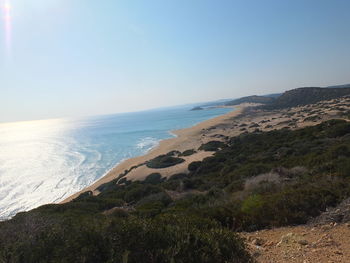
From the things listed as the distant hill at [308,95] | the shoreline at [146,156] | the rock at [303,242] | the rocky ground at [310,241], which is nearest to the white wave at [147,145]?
the shoreline at [146,156]

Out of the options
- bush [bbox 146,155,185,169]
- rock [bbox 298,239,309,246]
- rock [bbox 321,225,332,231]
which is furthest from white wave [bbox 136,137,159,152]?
rock [bbox 298,239,309,246]

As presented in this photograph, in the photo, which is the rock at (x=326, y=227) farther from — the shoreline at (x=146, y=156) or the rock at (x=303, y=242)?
the shoreline at (x=146, y=156)

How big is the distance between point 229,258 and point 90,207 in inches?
399

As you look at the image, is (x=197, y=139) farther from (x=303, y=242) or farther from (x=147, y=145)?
(x=303, y=242)

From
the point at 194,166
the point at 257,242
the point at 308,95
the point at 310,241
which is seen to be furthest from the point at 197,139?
the point at 308,95

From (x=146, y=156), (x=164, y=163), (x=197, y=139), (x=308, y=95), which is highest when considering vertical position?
(x=308, y=95)

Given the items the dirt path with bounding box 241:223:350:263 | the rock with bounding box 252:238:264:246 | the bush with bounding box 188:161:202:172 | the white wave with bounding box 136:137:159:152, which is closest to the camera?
the dirt path with bounding box 241:223:350:263

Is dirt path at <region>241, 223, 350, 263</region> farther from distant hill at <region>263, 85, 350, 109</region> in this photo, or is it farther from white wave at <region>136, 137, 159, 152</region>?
distant hill at <region>263, 85, 350, 109</region>

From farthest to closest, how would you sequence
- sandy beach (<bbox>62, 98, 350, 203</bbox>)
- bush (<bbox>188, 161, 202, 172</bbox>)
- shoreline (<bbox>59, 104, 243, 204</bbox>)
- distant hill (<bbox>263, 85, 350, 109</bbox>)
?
1. distant hill (<bbox>263, 85, 350, 109</bbox>)
2. shoreline (<bbox>59, 104, 243, 204</bbox>)
3. sandy beach (<bbox>62, 98, 350, 203</bbox>)
4. bush (<bbox>188, 161, 202, 172</bbox>)

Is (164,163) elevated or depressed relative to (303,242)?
depressed

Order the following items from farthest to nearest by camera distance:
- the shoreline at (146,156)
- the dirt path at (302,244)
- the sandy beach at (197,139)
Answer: the shoreline at (146,156) < the sandy beach at (197,139) < the dirt path at (302,244)

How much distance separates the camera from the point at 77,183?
28.3 meters

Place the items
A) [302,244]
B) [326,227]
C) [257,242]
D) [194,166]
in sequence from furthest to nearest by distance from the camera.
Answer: [194,166] → [326,227] → [257,242] → [302,244]

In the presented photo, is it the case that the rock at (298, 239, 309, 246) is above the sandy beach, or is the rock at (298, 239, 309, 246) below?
above
